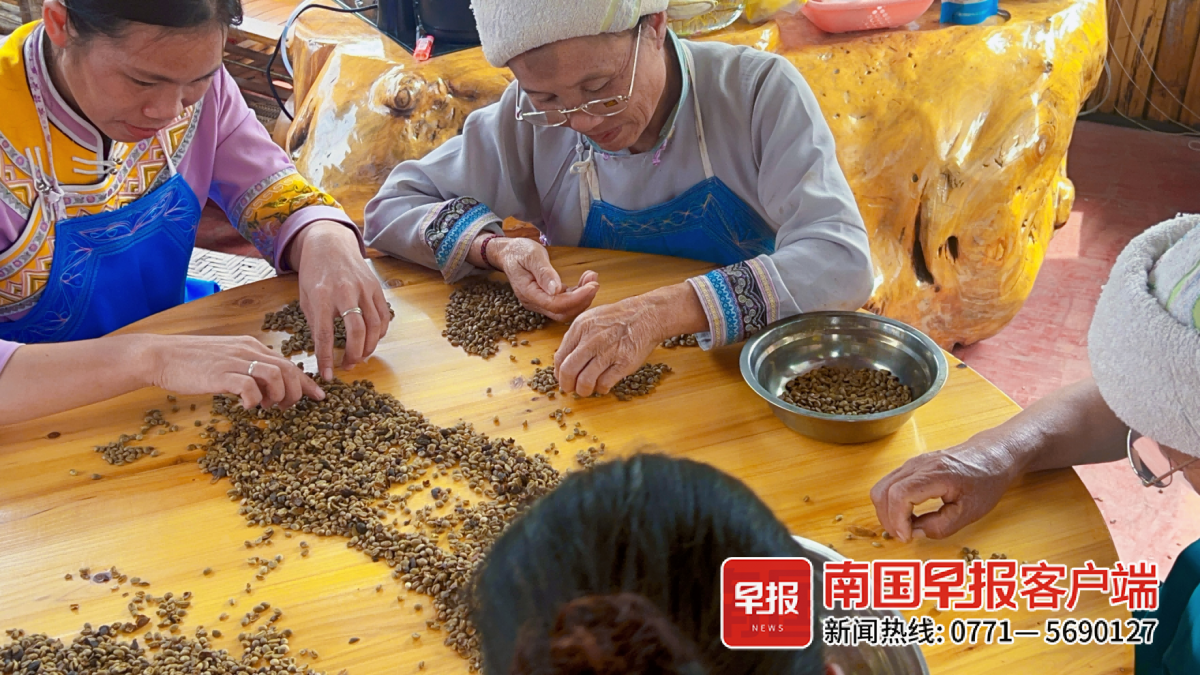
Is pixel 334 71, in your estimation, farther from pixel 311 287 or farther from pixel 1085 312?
pixel 1085 312

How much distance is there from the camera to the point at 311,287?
79.4 inches

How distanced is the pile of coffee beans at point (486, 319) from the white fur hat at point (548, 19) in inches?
21.0

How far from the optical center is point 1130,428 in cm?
124

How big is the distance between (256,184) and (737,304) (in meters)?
1.25

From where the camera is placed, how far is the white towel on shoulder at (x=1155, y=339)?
3.25 feet

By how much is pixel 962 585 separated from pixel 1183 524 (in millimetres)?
2362

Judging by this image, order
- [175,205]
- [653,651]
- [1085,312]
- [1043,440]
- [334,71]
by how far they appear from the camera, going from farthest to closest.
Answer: [1085,312]
[334,71]
[175,205]
[1043,440]
[653,651]

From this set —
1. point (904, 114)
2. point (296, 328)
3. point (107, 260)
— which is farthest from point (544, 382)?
point (904, 114)

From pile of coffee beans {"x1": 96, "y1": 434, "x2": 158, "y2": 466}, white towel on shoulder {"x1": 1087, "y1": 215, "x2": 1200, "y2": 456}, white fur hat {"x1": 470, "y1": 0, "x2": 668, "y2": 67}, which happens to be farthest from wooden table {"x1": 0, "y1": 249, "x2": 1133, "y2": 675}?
white fur hat {"x1": 470, "y1": 0, "x2": 668, "y2": 67}

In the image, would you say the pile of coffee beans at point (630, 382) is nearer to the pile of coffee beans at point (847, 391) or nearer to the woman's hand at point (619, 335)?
the woman's hand at point (619, 335)

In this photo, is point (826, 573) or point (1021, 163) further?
point (1021, 163)

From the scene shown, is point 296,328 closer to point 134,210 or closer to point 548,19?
point 134,210

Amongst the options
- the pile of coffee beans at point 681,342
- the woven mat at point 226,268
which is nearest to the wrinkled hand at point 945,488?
the pile of coffee beans at point 681,342

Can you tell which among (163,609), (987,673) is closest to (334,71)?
(163,609)
